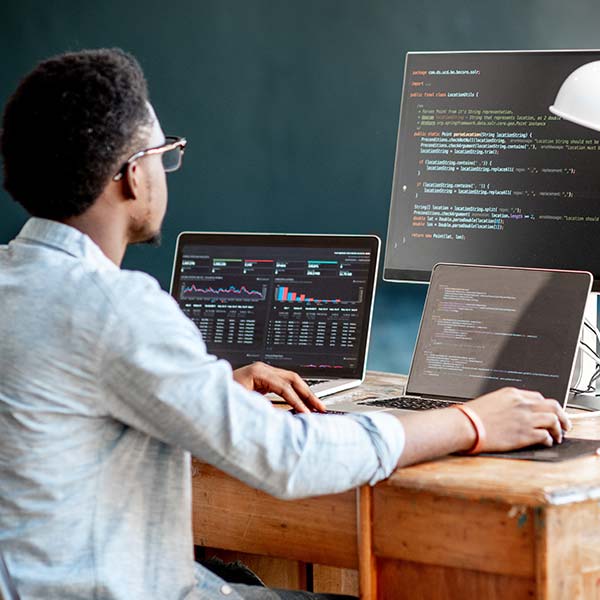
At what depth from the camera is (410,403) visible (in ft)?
6.15

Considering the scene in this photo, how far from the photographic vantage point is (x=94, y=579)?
1.22m

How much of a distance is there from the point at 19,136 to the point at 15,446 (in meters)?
0.38

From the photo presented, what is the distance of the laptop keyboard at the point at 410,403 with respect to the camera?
72.4 inches

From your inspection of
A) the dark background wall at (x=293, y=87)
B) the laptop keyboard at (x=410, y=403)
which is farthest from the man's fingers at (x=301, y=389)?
the dark background wall at (x=293, y=87)

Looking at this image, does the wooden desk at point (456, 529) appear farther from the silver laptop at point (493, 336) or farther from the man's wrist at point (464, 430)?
the silver laptop at point (493, 336)

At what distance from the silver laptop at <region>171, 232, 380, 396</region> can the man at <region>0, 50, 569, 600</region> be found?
2.51ft

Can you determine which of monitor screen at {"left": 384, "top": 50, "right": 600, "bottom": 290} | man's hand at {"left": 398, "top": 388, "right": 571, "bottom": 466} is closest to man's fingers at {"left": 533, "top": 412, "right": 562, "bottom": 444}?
man's hand at {"left": 398, "top": 388, "right": 571, "bottom": 466}

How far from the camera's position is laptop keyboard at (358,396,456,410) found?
1840 mm

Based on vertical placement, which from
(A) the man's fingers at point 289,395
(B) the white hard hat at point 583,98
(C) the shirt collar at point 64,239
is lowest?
(A) the man's fingers at point 289,395

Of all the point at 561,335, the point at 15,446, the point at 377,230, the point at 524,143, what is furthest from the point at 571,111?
the point at 15,446

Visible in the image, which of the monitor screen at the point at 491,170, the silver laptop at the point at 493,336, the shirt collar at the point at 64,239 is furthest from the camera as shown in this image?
the monitor screen at the point at 491,170

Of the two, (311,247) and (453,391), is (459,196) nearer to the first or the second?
(311,247)

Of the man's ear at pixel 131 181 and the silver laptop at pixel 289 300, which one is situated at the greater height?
the man's ear at pixel 131 181

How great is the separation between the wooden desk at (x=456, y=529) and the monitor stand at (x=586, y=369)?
456 mm
